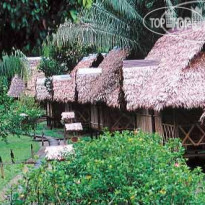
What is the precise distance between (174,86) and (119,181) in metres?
7.15

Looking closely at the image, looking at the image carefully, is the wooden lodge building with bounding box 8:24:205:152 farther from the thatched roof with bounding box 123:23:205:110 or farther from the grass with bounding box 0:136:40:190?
the grass with bounding box 0:136:40:190

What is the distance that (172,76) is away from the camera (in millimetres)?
11914

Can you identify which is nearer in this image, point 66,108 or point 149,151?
point 149,151

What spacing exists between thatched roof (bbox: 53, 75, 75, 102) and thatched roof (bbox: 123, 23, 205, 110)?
32.1ft

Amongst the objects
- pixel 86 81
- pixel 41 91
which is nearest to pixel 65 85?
pixel 86 81

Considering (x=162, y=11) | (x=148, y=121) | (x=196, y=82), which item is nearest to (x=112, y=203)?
(x=196, y=82)

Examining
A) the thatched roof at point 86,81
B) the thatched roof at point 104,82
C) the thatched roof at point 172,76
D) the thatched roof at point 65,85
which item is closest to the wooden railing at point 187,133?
the thatched roof at point 172,76

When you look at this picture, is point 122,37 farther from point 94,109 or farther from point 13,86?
point 13,86

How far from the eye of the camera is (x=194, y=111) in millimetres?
12812

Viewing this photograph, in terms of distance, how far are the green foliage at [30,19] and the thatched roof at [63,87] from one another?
61.9ft

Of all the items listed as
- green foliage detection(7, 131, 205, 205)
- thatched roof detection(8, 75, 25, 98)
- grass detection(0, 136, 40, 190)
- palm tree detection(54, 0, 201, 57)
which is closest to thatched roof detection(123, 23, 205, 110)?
palm tree detection(54, 0, 201, 57)

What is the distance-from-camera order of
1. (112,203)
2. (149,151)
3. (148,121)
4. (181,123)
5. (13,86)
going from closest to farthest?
(112,203) → (149,151) → (181,123) → (148,121) → (13,86)

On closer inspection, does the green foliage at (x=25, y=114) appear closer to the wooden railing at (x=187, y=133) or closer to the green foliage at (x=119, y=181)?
the wooden railing at (x=187, y=133)

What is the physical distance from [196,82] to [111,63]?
784cm
